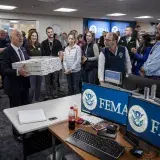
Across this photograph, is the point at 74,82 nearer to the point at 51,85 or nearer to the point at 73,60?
the point at 73,60

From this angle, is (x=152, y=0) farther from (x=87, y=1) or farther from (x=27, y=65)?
(x=27, y=65)

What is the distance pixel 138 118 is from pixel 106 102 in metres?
0.33

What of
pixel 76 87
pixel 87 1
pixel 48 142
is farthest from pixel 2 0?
pixel 48 142

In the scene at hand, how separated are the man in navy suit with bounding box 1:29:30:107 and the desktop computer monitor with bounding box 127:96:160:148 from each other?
1.40 metres

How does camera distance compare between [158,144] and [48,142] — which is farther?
[48,142]

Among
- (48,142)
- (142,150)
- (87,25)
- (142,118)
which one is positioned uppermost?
(87,25)

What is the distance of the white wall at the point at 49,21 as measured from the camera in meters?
9.21

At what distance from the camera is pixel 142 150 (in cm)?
125

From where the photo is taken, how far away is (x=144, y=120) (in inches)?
45.8

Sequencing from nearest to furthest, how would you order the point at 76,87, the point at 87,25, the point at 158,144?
1. the point at 158,144
2. the point at 76,87
3. the point at 87,25

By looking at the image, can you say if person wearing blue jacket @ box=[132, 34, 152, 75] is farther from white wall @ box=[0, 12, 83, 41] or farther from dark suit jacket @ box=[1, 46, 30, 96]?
white wall @ box=[0, 12, 83, 41]

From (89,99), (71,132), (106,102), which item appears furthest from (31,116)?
(106,102)

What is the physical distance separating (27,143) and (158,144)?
45.6 inches

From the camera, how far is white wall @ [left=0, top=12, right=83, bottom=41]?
9209mm
